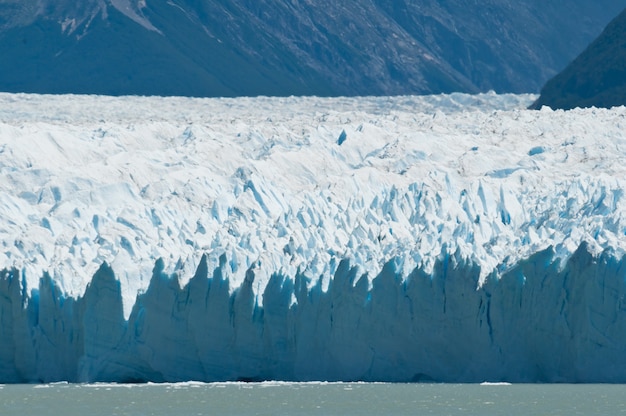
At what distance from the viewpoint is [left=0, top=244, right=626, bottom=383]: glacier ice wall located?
107ft

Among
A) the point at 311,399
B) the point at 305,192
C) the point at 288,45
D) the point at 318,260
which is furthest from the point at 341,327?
the point at 288,45

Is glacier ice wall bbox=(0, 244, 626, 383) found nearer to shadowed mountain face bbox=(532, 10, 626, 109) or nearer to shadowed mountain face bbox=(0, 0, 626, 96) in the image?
shadowed mountain face bbox=(532, 10, 626, 109)

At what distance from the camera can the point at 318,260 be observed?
3484 centimetres

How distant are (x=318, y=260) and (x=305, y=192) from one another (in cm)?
457

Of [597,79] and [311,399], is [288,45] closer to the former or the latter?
[597,79]

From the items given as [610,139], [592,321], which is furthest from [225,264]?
[610,139]

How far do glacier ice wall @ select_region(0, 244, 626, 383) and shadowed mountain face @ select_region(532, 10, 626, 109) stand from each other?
23.4m

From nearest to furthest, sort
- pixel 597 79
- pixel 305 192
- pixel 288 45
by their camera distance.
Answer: pixel 305 192 → pixel 597 79 → pixel 288 45

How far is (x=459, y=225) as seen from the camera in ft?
117

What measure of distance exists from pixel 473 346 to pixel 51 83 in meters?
81.4

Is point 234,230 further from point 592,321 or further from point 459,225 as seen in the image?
point 592,321

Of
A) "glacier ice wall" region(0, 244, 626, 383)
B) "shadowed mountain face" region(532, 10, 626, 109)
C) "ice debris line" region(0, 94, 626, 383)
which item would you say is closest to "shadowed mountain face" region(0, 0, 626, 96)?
"shadowed mountain face" region(532, 10, 626, 109)

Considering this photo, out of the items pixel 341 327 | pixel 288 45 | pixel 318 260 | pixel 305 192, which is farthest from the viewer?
pixel 288 45

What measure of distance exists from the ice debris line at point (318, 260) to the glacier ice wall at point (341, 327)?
3cm
